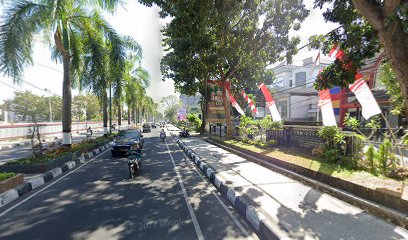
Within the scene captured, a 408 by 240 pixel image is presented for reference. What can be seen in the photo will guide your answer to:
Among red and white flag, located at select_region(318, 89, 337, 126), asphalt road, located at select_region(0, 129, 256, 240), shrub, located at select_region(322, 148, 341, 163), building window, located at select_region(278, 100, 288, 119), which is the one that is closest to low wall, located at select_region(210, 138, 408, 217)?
shrub, located at select_region(322, 148, 341, 163)

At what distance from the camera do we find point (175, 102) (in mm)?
87562

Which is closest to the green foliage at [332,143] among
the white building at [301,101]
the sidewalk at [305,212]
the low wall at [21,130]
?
the sidewalk at [305,212]

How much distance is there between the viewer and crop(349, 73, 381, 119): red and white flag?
6855 mm

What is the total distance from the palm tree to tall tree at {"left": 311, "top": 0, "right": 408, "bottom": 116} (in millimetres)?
9903

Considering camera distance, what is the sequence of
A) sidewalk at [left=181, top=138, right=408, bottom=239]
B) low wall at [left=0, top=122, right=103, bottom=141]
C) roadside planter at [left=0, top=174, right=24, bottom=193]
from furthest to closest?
1. low wall at [left=0, top=122, right=103, bottom=141]
2. roadside planter at [left=0, top=174, right=24, bottom=193]
3. sidewalk at [left=181, top=138, right=408, bottom=239]

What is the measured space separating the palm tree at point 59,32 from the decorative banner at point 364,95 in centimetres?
1024

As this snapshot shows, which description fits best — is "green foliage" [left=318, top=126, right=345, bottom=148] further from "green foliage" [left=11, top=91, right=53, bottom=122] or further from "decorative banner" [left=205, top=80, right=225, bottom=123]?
"green foliage" [left=11, top=91, right=53, bottom=122]

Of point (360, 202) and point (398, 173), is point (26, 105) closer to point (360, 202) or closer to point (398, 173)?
point (360, 202)

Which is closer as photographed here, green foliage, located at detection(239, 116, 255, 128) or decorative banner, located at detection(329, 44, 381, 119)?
decorative banner, located at detection(329, 44, 381, 119)

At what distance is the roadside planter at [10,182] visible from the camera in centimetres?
619

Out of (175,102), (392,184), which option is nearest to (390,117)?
(392,184)

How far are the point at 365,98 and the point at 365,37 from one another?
1.76 m

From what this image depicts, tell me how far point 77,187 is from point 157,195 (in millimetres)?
2707

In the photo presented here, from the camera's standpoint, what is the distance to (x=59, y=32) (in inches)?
456
